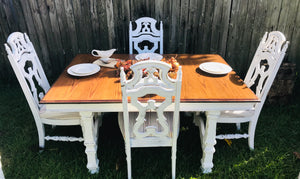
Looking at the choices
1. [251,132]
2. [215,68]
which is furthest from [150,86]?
[251,132]

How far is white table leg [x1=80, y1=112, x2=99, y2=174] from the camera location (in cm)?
174

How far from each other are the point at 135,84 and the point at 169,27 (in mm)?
1978

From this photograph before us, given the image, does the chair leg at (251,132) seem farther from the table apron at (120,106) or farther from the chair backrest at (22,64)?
the chair backrest at (22,64)

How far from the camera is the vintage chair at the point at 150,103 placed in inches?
54.4

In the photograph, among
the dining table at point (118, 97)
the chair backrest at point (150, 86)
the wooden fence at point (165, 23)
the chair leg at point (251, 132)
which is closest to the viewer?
the chair backrest at point (150, 86)

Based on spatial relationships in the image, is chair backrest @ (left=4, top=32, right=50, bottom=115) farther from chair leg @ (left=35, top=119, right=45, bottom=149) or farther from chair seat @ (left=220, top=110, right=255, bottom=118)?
chair seat @ (left=220, top=110, right=255, bottom=118)

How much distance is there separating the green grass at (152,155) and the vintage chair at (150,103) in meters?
0.25

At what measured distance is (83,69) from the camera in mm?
2055

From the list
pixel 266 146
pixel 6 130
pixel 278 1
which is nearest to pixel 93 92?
pixel 6 130

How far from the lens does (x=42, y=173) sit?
200cm

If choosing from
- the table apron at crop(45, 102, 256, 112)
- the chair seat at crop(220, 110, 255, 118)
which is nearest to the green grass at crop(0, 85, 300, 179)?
the chair seat at crop(220, 110, 255, 118)

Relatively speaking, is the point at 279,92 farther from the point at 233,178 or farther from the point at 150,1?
the point at 150,1

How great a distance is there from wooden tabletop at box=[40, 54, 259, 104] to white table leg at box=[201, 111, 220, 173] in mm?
173

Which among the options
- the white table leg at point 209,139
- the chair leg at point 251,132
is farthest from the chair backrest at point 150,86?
the chair leg at point 251,132
